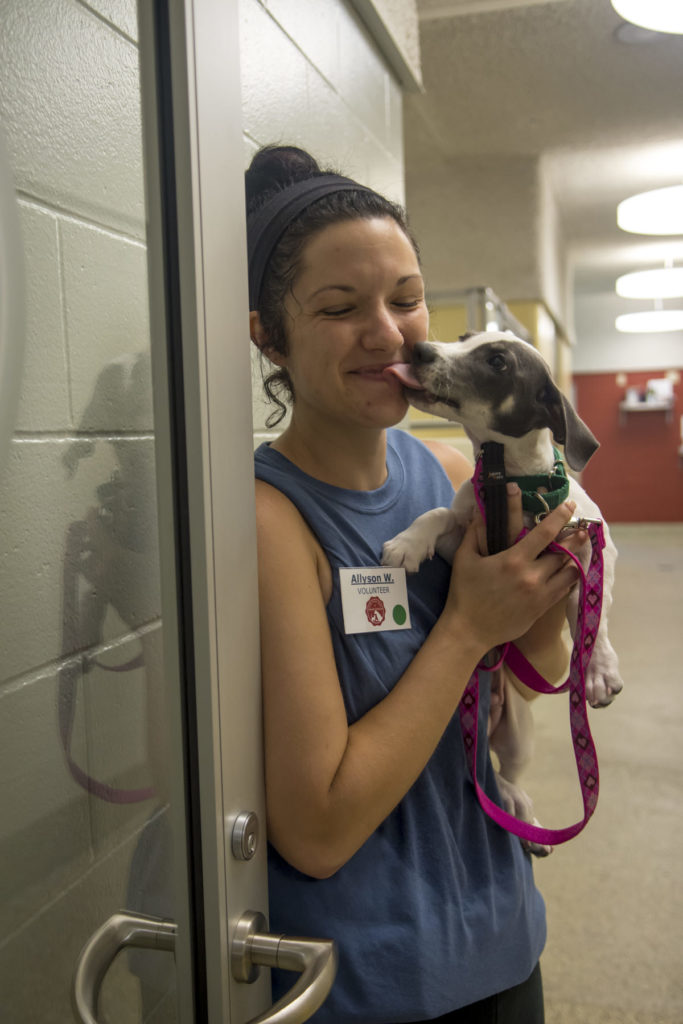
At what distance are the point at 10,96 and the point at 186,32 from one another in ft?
0.39

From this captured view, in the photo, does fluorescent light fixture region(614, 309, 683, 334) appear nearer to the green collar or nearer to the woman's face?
the green collar

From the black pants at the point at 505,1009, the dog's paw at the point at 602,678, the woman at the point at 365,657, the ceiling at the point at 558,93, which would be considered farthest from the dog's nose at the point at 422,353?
the black pants at the point at 505,1009

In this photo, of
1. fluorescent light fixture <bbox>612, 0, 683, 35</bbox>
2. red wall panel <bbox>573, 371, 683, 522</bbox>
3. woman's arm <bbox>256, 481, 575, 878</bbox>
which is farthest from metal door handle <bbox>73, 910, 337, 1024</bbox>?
red wall panel <bbox>573, 371, 683, 522</bbox>

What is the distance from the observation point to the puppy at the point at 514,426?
924 mm

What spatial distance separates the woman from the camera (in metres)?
0.70

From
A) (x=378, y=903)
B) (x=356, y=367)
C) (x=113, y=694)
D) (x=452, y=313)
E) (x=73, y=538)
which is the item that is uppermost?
(x=452, y=313)

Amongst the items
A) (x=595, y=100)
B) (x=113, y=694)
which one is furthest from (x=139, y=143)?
(x=595, y=100)

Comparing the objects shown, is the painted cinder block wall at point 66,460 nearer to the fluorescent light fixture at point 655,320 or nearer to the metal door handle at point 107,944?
the metal door handle at point 107,944

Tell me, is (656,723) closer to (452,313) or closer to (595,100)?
(452,313)

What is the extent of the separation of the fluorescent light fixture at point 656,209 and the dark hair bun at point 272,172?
1.09 m

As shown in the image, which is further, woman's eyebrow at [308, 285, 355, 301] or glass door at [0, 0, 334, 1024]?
woman's eyebrow at [308, 285, 355, 301]

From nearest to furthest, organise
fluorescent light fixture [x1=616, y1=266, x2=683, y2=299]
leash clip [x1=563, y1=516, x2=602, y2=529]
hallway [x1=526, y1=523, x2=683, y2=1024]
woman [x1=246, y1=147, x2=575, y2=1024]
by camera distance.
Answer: woman [x1=246, y1=147, x2=575, y2=1024] → leash clip [x1=563, y1=516, x2=602, y2=529] → hallway [x1=526, y1=523, x2=683, y2=1024] → fluorescent light fixture [x1=616, y1=266, x2=683, y2=299]

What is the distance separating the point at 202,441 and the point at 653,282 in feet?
12.3

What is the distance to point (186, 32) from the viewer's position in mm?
499
